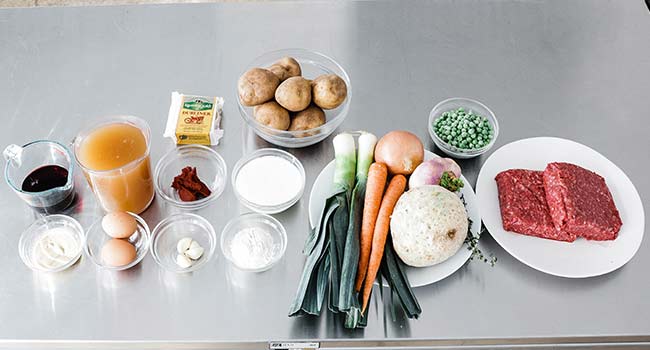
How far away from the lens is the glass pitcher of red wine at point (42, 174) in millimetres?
1401

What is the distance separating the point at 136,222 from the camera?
55.0 inches

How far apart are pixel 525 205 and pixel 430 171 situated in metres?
0.24

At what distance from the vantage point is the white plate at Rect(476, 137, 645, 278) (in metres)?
1.37

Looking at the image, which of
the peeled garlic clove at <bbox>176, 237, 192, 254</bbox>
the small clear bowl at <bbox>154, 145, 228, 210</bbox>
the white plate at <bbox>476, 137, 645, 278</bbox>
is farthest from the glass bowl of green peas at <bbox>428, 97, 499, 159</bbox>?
the peeled garlic clove at <bbox>176, 237, 192, 254</bbox>

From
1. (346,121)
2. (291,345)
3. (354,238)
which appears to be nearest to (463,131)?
(346,121)

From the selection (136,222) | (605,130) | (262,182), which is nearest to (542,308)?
(605,130)

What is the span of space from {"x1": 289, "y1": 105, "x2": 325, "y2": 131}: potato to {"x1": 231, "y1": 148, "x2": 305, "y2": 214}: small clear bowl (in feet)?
0.26

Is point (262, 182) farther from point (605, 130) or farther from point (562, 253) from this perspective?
point (605, 130)

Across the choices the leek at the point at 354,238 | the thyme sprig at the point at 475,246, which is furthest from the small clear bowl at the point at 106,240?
the thyme sprig at the point at 475,246

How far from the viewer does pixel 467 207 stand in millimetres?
1422

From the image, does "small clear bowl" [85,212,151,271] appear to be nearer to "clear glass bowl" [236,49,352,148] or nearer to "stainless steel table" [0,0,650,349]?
"stainless steel table" [0,0,650,349]

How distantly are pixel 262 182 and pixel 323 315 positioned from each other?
0.35m

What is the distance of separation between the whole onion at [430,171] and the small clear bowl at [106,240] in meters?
0.62

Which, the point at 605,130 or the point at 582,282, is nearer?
the point at 582,282
